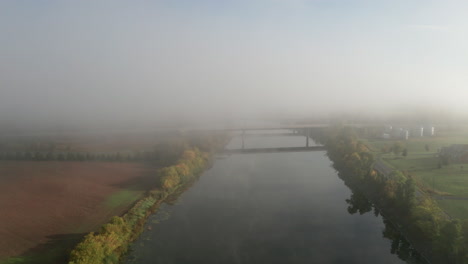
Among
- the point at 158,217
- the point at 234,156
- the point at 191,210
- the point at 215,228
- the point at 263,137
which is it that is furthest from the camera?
the point at 263,137

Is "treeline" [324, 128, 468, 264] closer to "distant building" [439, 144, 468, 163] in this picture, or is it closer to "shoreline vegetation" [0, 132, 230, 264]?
"distant building" [439, 144, 468, 163]

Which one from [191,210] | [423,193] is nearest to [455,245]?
[423,193]

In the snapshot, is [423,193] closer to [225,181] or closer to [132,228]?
[225,181]

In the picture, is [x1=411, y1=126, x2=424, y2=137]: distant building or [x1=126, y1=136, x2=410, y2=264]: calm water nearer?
[x1=126, y1=136, x2=410, y2=264]: calm water

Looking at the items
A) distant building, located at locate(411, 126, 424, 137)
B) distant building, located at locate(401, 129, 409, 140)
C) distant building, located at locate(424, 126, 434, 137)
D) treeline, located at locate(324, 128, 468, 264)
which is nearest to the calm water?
treeline, located at locate(324, 128, 468, 264)

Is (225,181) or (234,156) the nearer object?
(225,181)

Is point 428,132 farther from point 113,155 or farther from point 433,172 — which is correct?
point 113,155

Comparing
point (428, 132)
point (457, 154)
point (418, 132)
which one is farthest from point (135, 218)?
point (428, 132)
